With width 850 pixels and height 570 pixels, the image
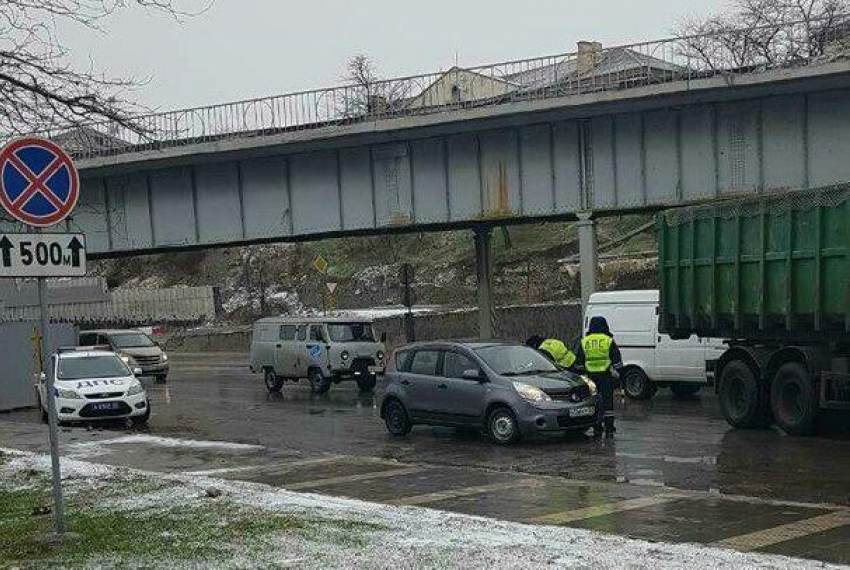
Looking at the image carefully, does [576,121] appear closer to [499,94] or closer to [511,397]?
[499,94]

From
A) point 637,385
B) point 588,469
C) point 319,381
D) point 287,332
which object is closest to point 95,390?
point 319,381

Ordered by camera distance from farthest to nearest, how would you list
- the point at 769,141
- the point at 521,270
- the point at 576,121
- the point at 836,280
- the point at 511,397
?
the point at 521,270, the point at 576,121, the point at 769,141, the point at 511,397, the point at 836,280

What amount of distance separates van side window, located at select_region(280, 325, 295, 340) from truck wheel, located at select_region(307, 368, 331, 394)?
1244 millimetres

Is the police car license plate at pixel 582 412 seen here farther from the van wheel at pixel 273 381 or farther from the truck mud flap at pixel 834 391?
the van wheel at pixel 273 381

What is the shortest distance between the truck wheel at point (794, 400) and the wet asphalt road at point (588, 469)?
32 cm

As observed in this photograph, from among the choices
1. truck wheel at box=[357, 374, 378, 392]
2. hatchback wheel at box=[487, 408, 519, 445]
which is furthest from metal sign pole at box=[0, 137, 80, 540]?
truck wheel at box=[357, 374, 378, 392]

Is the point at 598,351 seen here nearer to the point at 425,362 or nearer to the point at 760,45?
the point at 425,362

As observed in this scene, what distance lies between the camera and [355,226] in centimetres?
2919

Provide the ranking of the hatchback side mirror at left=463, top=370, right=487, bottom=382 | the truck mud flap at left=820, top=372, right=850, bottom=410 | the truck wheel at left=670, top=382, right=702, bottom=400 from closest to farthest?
the truck mud flap at left=820, top=372, right=850, bottom=410 → the hatchback side mirror at left=463, top=370, right=487, bottom=382 → the truck wheel at left=670, top=382, right=702, bottom=400

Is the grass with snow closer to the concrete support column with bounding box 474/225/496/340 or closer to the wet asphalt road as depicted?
the wet asphalt road

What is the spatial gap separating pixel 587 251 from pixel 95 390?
13.1 meters

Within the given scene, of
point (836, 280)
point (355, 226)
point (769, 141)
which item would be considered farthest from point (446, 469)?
point (355, 226)

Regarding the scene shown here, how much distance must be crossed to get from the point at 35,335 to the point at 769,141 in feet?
56.6

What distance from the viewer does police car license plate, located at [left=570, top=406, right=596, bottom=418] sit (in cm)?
1469
